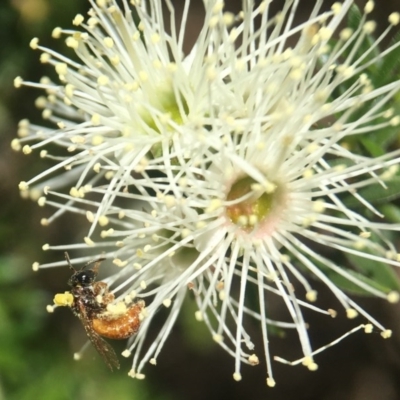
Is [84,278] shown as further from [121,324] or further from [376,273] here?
[376,273]

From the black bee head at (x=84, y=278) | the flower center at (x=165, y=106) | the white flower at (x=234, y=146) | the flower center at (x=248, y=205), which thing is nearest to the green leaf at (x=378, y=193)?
the white flower at (x=234, y=146)

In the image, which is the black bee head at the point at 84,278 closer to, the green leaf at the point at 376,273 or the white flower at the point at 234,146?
the white flower at the point at 234,146

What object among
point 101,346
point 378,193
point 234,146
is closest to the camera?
point 234,146

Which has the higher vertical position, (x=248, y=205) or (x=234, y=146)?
(x=234, y=146)

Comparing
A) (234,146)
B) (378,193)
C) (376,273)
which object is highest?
(234,146)

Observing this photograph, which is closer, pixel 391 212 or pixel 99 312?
pixel 391 212

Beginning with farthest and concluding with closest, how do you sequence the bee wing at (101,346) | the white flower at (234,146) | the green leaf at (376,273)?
1. the bee wing at (101,346)
2. the green leaf at (376,273)
3. the white flower at (234,146)

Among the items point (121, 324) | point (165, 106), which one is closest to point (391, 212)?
point (165, 106)

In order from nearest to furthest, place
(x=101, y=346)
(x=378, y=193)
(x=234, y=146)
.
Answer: (x=234, y=146), (x=378, y=193), (x=101, y=346)
